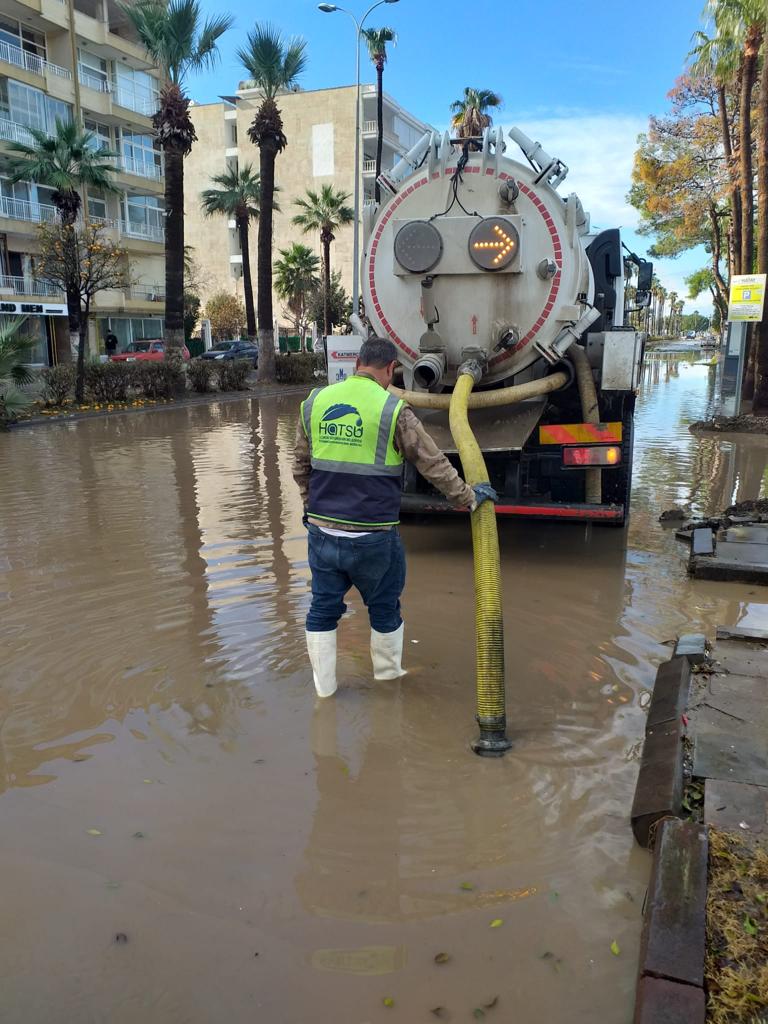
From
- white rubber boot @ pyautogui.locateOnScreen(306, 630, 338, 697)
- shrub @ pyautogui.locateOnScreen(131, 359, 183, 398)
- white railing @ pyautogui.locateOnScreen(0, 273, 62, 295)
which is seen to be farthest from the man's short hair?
white railing @ pyautogui.locateOnScreen(0, 273, 62, 295)

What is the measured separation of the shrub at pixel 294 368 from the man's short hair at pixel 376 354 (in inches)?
1017

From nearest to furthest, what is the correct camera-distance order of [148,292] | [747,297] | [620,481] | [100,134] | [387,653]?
1. [387,653]
2. [620,481]
3. [747,297]
4. [100,134]
5. [148,292]

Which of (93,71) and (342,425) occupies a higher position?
(93,71)

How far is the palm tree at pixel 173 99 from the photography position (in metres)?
22.4

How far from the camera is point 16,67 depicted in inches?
1214

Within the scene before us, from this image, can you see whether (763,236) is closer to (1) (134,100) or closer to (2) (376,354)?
(2) (376,354)

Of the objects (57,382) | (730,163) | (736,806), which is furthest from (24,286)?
(736,806)

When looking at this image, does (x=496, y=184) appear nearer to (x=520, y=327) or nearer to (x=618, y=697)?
(x=520, y=327)

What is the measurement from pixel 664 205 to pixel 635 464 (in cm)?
1905

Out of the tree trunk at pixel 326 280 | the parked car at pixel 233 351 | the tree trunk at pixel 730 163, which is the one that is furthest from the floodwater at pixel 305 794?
the tree trunk at pixel 326 280

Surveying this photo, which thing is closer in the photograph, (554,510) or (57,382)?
(554,510)

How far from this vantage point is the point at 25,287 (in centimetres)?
3161

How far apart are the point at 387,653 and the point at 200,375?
21.0m

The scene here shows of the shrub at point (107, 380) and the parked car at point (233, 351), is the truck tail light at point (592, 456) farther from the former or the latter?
the parked car at point (233, 351)
